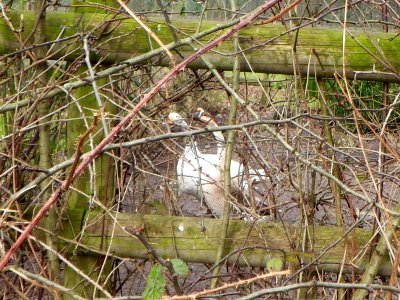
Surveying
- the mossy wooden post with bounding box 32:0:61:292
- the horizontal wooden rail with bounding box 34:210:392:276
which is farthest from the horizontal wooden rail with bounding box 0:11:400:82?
the horizontal wooden rail with bounding box 34:210:392:276

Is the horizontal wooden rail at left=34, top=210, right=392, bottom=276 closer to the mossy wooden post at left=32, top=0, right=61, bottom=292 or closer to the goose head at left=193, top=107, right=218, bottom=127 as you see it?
the mossy wooden post at left=32, top=0, right=61, bottom=292

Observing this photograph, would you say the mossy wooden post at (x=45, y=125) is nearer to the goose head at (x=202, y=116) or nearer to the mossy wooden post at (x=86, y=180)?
the mossy wooden post at (x=86, y=180)

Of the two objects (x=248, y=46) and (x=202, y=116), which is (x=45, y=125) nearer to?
(x=248, y=46)

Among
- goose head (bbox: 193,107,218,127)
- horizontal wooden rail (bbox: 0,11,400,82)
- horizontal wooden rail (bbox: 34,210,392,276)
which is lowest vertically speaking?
horizontal wooden rail (bbox: 34,210,392,276)

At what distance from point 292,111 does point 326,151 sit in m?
0.25

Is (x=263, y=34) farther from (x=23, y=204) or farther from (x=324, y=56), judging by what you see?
(x=23, y=204)

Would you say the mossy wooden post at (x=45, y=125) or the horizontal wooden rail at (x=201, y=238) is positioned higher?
the mossy wooden post at (x=45, y=125)

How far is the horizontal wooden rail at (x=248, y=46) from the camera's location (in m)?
2.45

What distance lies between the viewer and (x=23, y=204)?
8.46 feet

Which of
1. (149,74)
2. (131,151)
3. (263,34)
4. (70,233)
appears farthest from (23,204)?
(263,34)

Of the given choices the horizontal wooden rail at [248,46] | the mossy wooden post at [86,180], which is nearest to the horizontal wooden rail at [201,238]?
the mossy wooden post at [86,180]

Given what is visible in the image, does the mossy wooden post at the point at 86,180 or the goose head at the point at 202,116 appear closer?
the mossy wooden post at the point at 86,180

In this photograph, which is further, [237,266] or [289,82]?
[289,82]

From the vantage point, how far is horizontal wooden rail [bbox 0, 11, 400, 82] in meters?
2.45
